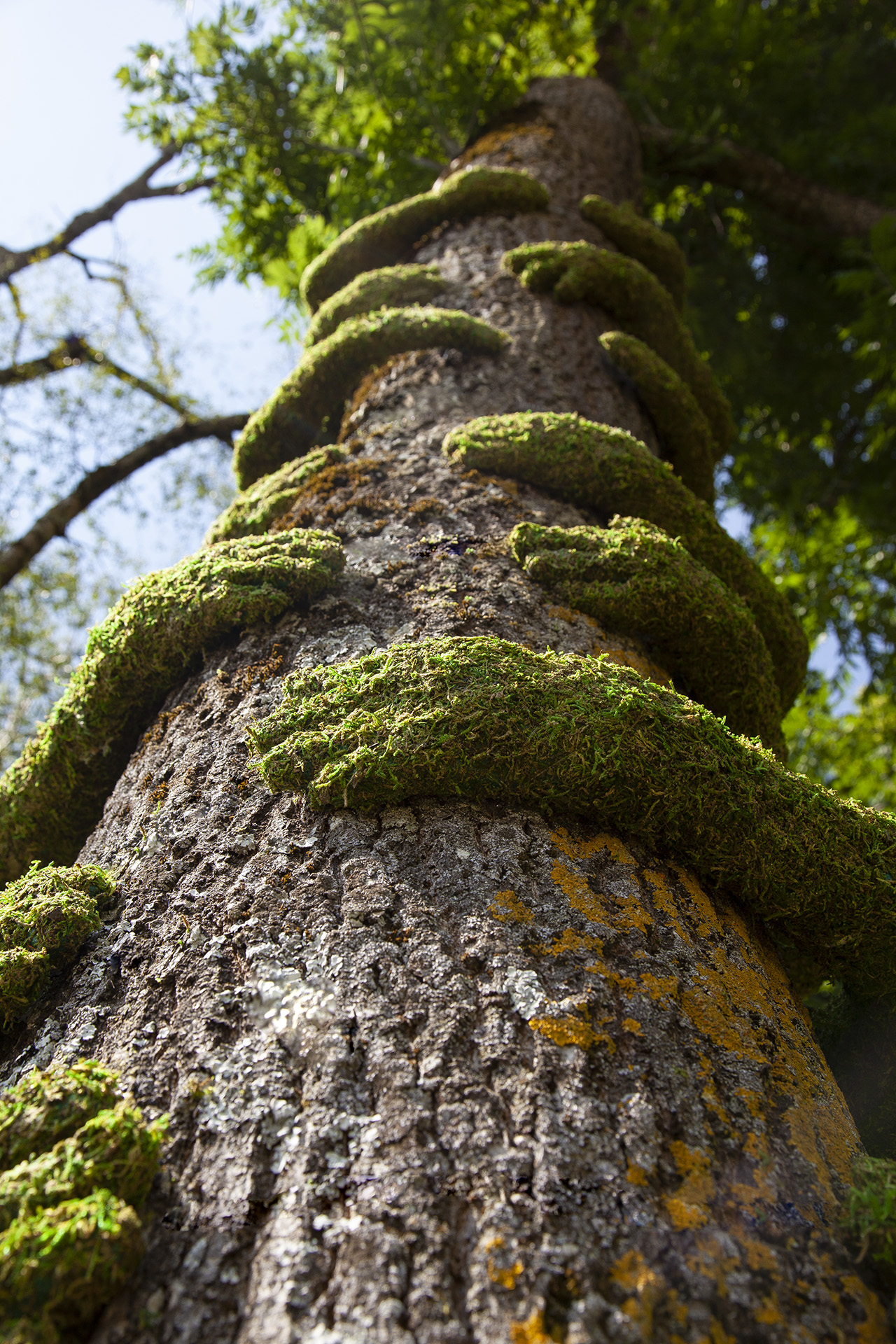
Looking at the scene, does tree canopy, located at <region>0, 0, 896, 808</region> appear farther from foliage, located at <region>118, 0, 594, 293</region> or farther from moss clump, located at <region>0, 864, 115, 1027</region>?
moss clump, located at <region>0, 864, 115, 1027</region>

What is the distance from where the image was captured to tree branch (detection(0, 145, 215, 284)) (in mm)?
6934

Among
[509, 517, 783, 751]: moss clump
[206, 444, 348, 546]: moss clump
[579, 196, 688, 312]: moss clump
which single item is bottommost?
[509, 517, 783, 751]: moss clump

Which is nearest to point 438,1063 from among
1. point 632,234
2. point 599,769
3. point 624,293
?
point 599,769

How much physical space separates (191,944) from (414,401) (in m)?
2.10

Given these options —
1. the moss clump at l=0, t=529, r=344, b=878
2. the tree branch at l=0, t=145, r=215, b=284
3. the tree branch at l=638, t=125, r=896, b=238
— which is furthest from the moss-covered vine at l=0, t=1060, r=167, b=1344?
the tree branch at l=0, t=145, r=215, b=284

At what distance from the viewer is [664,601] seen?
2.28 m

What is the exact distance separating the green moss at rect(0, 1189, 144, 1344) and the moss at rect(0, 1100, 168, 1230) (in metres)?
0.03

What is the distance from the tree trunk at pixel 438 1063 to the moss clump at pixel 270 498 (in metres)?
0.73

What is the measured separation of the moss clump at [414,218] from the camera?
394cm

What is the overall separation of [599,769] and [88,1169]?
1.13m

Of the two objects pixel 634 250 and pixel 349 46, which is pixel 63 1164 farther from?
pixel 349 46

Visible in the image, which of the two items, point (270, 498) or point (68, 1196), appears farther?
point (270, 498)

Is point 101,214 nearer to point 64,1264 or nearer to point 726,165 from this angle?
point 726,165

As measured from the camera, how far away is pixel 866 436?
7230 mm
